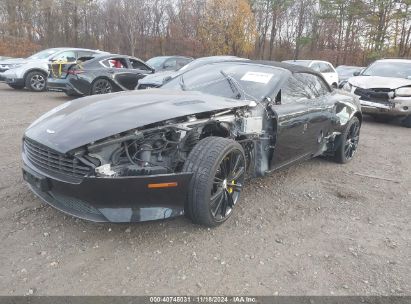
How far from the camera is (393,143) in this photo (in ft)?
23.4

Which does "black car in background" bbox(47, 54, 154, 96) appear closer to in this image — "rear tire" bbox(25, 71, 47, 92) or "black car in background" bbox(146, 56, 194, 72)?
"rear tire" bbox(25, 71, 47, 92)

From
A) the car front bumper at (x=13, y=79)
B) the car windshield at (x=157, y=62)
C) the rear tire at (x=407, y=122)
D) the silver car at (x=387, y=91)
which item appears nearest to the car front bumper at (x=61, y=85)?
the car front bumper at (x=13, y=79)

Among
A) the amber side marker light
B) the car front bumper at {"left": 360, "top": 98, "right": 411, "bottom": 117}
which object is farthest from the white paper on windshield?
the car front bumper at {"left": 360, "top": 98, "right": 411, "bottom": 117}

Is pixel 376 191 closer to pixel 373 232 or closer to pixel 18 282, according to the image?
pixel 373 232

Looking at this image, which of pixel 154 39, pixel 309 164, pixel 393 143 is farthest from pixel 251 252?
pixel 154 39

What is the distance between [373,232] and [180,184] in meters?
1.93

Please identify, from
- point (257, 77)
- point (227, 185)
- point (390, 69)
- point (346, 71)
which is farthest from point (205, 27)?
point (227, 185)

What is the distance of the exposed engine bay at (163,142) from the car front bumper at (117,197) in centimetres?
9

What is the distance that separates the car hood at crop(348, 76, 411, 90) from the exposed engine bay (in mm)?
6216

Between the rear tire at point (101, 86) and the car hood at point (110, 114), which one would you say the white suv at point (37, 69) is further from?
the car hood at point (110, 114)

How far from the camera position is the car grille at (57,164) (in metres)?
2.67

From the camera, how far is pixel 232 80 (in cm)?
410

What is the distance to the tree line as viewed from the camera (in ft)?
108

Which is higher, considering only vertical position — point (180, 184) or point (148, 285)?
point (180, 184)
